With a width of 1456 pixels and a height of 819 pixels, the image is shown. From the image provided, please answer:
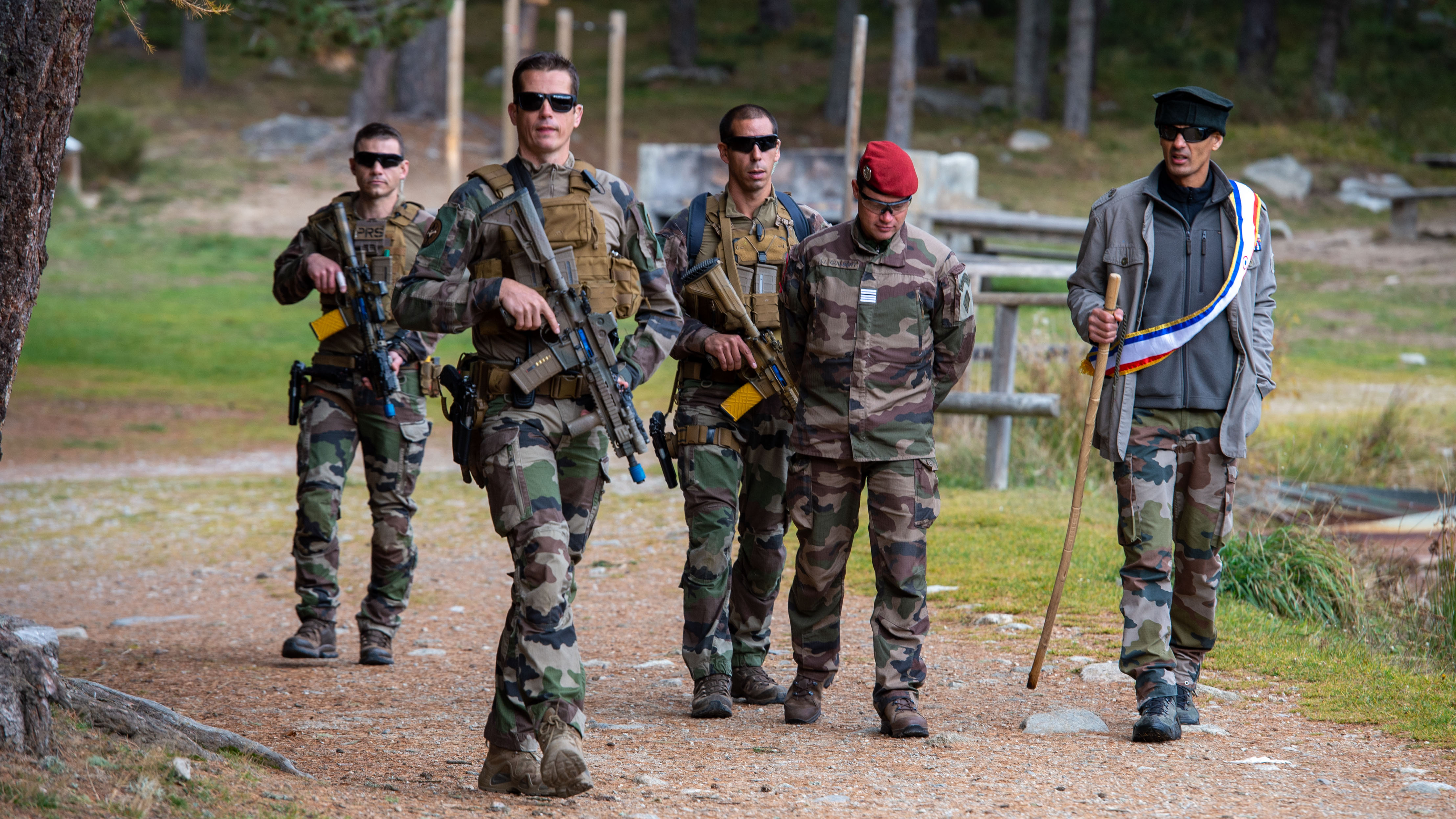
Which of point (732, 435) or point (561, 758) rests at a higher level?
point (732, 435)

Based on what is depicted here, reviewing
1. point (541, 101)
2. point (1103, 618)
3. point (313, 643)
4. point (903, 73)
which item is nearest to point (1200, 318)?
point (1103, 618)

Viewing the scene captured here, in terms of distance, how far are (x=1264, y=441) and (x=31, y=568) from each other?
8.07 meters

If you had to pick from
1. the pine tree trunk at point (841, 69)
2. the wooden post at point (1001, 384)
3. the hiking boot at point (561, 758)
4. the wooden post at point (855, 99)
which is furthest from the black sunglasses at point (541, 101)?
the pine tree trunk at point (841, 69)

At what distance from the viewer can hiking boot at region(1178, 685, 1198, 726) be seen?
5.14 m

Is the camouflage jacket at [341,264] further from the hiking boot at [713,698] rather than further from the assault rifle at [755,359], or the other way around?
the hiking boot at [713,698]

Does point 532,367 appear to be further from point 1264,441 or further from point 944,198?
point 944,198

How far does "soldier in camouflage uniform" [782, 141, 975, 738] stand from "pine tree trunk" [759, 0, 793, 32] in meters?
39.7

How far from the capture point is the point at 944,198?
20.7m

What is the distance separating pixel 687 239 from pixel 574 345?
1.25 metres

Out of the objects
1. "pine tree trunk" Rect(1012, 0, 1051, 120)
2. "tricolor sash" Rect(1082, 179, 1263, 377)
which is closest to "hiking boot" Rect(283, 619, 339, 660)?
"tricolor sash" Rect(1082, 179, 1263, 377)

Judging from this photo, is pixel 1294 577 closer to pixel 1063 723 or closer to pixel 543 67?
pixel 1063 723

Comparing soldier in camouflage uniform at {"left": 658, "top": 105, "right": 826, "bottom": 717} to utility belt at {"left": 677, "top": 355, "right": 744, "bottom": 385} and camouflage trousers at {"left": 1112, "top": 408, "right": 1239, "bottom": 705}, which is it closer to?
utility belt at {"left": 677, "top": 355, "right": 744, "bottom": 385}

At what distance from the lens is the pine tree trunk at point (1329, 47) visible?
1395 inches

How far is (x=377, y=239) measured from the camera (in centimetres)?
653
